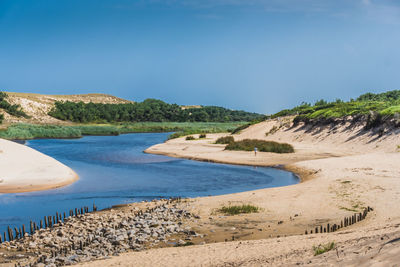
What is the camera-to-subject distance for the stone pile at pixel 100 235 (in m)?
12.0

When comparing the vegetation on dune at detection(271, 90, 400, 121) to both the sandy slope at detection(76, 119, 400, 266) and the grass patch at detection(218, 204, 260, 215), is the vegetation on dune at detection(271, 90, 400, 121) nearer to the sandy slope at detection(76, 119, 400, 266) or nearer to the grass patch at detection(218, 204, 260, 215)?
the sandy slope at detection(76, 119, 400, 266)

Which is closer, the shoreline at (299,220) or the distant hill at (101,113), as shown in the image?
the shoreline at (299,220)

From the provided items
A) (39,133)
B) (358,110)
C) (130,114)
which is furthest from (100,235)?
(130,114)

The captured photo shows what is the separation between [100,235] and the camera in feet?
45.5

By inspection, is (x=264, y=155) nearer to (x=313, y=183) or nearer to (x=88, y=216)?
(x=313, y=183)

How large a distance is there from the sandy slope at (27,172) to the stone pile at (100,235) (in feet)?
28.1

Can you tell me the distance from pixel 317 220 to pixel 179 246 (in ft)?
17.6

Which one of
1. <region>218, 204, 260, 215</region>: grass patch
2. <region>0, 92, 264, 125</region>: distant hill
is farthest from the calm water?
<region>0, 92, 264, 125</region>: distant hill

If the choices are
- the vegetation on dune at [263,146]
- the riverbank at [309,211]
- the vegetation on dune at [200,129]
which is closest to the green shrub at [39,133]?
the vegetation on dune at [200,129]

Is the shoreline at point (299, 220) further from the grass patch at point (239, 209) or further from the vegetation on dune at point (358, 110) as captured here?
the vegetation on dune at point (358, 110)

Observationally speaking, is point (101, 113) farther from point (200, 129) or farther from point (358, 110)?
point (358, 110)

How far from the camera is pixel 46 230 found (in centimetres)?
1500

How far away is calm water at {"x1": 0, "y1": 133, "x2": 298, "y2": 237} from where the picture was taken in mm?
19844

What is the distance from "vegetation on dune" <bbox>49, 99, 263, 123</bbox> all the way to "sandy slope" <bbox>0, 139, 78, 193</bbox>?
9196 centimetres
